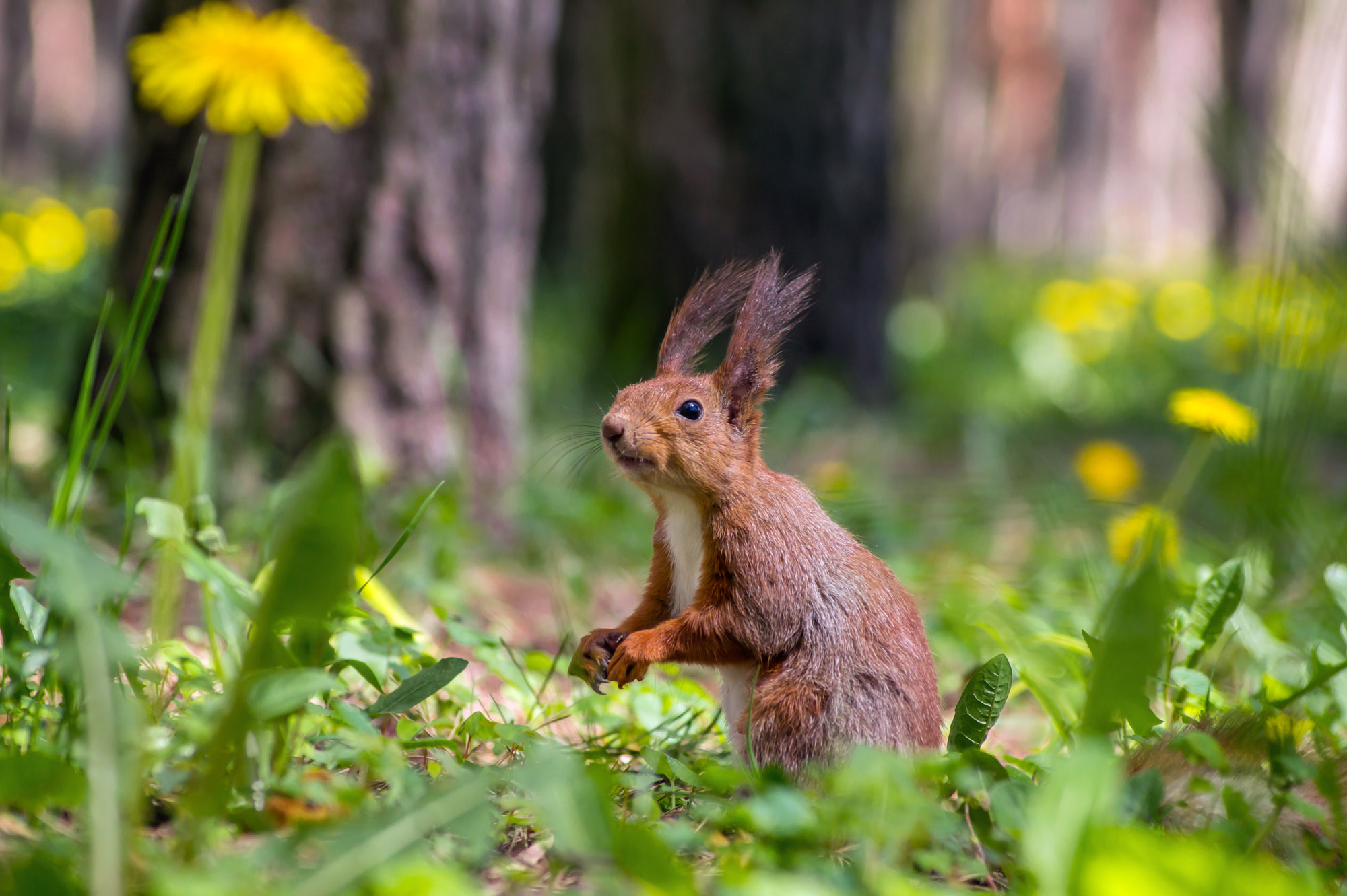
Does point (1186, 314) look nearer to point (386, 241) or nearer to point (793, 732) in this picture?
point (386, 241)

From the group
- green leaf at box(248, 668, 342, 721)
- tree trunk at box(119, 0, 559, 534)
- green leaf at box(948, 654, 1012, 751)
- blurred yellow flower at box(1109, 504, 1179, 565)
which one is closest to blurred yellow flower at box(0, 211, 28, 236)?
tree trunk at box(119, 0, 559, 534)

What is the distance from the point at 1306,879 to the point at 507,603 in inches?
86.2

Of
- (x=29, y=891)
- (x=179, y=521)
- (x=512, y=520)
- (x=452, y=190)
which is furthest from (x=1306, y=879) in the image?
(x=452, y=190)

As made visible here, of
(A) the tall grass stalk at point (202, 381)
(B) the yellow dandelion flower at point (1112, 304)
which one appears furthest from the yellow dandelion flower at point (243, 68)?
(B) the yellow dandelion flower at point (1112, 304)

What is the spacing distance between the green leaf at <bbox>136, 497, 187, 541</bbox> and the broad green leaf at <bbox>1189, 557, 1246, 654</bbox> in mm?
1643

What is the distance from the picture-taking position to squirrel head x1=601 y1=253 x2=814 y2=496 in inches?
75.0

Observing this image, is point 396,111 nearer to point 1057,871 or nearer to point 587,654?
point 587,654

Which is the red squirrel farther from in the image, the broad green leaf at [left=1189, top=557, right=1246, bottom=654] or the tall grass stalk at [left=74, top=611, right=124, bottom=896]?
the tall grass stalk at [left=74, top=611, right=124, bottom=896]

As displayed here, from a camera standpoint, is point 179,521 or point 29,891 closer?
point 29,891

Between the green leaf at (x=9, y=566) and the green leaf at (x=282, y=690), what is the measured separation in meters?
0.47

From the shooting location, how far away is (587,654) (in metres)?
1.94

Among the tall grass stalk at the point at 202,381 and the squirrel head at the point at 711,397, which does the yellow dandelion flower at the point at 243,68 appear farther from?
Answer: the squirrel head at the point at 711,397

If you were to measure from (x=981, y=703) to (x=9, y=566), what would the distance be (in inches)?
56.2

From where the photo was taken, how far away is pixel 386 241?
11.0 ft
